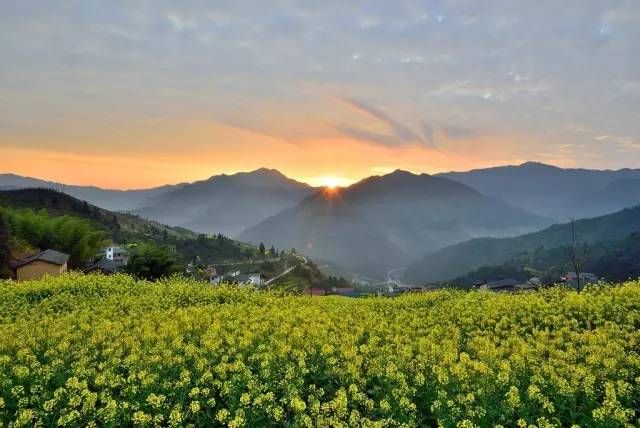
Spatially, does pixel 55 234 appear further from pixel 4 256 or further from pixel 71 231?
pixel 4 256

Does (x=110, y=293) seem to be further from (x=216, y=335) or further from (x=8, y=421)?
(x=8, y=421)

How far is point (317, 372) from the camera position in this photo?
A: 11.4m

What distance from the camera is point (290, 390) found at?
32.6 feet

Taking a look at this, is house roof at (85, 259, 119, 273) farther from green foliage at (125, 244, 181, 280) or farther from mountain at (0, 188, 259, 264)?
mountain at (0, 188, 259, 264)

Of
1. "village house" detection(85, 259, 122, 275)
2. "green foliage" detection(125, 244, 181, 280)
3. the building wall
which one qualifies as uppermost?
"green foliage" detection(125, 244, 181, 280)

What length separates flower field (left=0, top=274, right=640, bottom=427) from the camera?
9203mm

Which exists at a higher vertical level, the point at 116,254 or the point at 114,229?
the point at 114,229

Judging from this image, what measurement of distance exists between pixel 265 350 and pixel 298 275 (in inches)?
5967

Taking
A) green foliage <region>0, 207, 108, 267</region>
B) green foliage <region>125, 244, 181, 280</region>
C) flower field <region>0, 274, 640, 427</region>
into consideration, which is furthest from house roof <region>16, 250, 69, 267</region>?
flower field <region>0, 274, 640, 427</region>

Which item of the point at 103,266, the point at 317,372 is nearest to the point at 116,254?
the point at 103,266

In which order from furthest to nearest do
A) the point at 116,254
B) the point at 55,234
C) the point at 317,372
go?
the point at 116,254 → the point at 55,234 → the point at 317,372

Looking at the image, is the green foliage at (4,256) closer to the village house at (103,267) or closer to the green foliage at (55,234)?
the green foliage at (55,234)

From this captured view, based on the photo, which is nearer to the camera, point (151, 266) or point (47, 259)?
point (151, 266)

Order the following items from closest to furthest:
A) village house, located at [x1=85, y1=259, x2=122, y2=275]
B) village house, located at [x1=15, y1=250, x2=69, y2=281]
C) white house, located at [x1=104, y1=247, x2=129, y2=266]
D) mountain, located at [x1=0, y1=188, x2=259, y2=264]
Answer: village house, located at [x1=15, y1=250, x2=69, y2=281] < village house, located at [x1=85, y1=259, x2=122, y2=275] < white house, located at [x1=104, y1=247, x2=129, y2=266] < mountain, located at [x1=0, y1=188, x2=259, y2=264]
